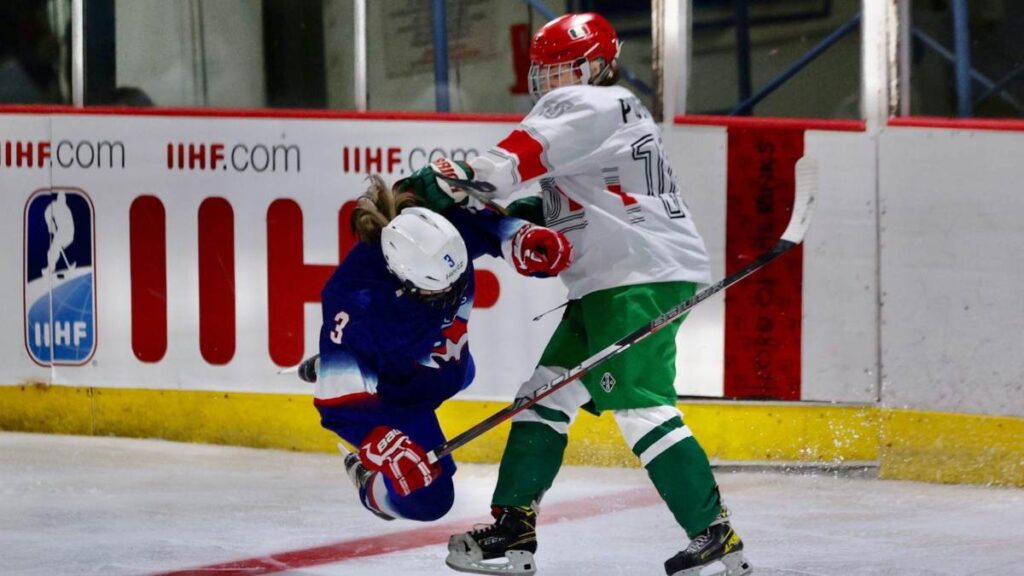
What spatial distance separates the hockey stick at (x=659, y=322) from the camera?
3.15 metres

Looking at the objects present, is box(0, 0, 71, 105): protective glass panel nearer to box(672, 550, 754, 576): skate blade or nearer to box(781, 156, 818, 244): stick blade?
box(781, 156, 818, 244): stick blade

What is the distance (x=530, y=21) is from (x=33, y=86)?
5.72 feet

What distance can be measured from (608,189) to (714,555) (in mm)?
774

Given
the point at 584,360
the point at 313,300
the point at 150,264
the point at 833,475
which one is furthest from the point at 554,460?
the point at 150,264

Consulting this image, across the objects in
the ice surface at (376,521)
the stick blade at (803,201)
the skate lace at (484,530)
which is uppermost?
the stick blade at (803,201)

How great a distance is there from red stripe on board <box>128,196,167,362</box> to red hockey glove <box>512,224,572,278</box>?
227 cm

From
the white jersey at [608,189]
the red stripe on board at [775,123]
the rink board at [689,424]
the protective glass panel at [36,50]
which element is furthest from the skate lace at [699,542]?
the protective glass panel at [36,50]

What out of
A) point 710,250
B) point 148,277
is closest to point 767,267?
point 710,250

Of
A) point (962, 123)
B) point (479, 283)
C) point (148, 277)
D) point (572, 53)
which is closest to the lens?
point (572, 53)

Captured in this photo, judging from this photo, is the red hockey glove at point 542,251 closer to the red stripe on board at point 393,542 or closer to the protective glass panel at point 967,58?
the red stripe on board at point 393,542

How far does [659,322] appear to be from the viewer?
3.15 metres

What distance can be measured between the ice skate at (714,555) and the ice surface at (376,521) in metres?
0.23

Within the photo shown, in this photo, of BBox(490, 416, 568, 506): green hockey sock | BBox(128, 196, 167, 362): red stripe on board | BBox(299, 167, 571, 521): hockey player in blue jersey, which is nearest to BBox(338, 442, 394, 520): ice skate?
BBox(299, 167, 571, 521): hockey player in blue jersey

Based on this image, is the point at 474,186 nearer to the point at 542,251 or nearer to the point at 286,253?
the point at 542,251
